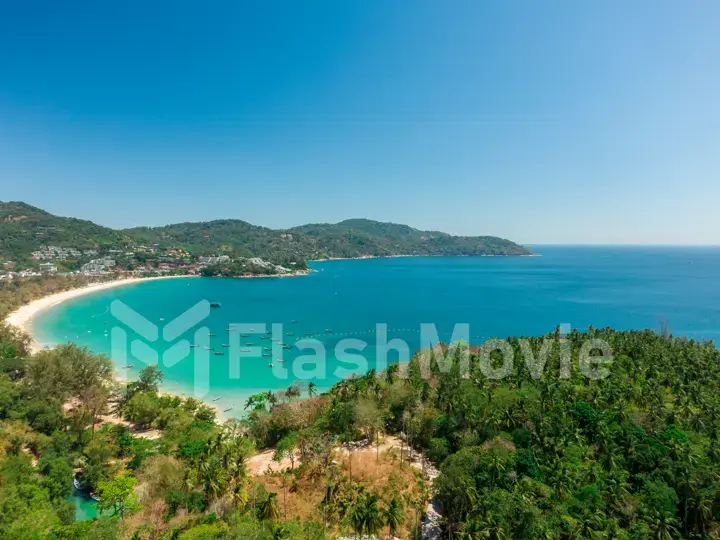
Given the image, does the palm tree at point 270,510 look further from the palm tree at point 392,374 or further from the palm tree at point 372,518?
the palm tree at point 392,374

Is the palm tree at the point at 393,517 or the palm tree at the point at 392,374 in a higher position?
the palm tree at the point at 392,374

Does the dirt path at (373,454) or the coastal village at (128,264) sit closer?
the dirt path at (373,454)

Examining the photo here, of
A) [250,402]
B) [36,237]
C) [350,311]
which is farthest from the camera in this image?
[36,237]

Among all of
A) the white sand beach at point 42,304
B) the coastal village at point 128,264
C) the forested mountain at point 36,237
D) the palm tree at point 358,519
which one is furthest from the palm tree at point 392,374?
the forested mountain at point 36,237

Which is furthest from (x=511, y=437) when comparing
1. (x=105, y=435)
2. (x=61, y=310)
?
(x=61, y=310)

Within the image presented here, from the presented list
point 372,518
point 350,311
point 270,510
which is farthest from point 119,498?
point 350,311

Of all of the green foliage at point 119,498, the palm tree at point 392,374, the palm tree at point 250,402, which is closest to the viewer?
the green foliage at point 119,498

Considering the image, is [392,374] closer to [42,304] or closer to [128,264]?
A: [42,304]
